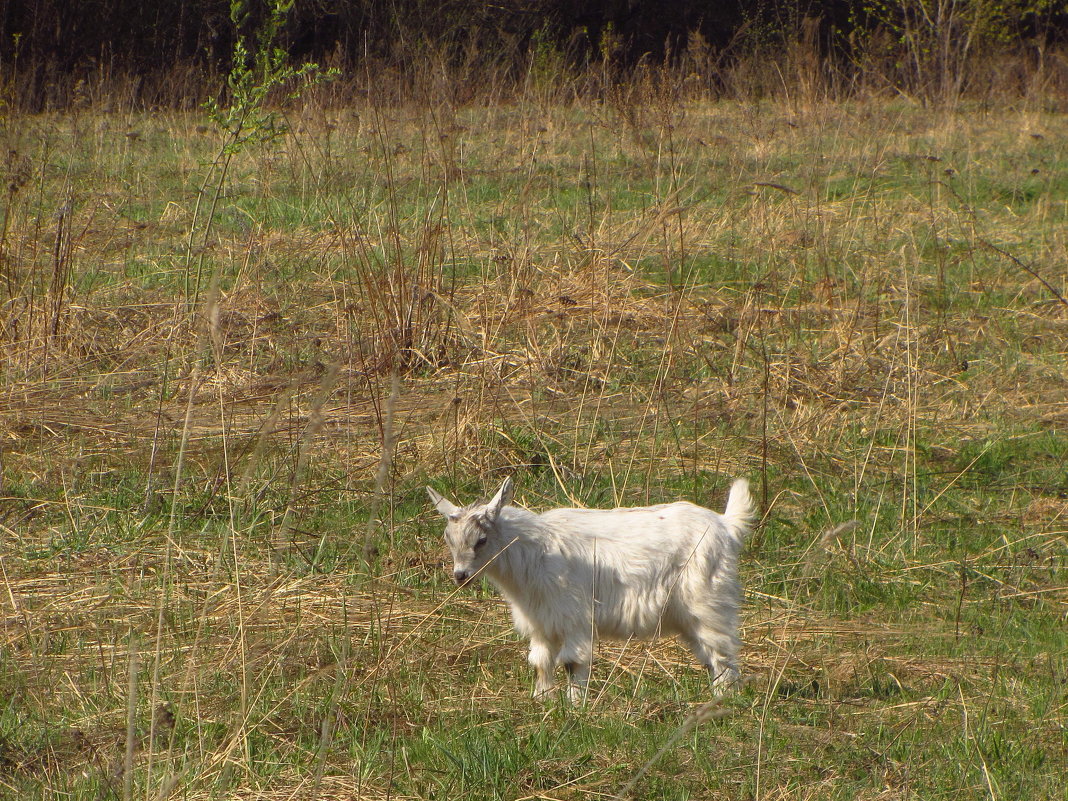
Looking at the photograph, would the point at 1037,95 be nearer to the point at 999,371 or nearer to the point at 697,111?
the point at 697,111

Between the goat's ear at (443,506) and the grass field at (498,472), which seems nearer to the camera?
the grass field at (498,472)

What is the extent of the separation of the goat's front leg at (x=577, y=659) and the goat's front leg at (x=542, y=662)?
0.18ft

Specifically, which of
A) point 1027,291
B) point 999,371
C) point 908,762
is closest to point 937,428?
point 999,371

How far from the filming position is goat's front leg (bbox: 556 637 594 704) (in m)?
3.79

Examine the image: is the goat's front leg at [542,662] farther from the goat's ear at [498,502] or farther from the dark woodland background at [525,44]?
the dark woodland background at [525,44]

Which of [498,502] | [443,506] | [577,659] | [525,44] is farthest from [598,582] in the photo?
[525,44]

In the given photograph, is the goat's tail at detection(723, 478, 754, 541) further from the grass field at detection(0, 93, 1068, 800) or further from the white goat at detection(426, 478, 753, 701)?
the grass field at detection(0, 93, 1068, 800)

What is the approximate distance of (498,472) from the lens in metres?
5.68

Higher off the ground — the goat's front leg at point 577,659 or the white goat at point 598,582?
the white goat at point 598,582

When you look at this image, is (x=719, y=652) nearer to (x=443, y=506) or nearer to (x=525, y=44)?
(x=443, y=506)

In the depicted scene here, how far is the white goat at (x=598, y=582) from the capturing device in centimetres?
385

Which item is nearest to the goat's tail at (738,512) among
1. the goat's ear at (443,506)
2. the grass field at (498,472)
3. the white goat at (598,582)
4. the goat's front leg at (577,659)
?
the white goat at (598,582)

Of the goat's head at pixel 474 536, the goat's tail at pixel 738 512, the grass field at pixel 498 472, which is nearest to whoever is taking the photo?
the grass field at pixel 498 472

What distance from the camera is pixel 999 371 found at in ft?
23.6
